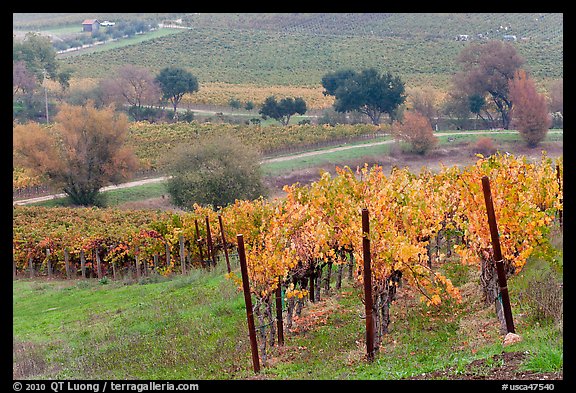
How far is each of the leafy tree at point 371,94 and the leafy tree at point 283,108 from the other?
459 cm

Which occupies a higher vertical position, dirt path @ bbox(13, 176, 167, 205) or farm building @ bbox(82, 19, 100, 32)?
farm building @ bbox(82, 19, 100, 32)

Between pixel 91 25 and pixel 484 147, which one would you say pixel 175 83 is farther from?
pixel 91 25

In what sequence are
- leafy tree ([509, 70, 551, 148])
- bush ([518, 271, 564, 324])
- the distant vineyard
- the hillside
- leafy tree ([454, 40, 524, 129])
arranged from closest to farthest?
bush ([518, 271, 564, 324]), leafy tree ([509, 70, 551, 148]), the distant vineyard, leafy tree ([454, 40, 524, 129]), the hillside

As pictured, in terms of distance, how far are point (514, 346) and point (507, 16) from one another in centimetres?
13607

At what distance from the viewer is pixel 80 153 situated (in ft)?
198

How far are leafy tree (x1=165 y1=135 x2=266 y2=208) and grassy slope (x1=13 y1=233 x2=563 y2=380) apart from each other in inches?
1032

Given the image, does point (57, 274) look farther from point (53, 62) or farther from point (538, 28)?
point (538, 28)

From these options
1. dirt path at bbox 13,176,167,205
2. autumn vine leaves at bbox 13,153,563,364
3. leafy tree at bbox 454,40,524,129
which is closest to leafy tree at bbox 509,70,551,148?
leafy tree at bbox 454,40,524,129

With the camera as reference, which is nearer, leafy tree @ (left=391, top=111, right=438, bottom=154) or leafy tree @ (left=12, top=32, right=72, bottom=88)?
leafy tree @ (left=391, top=111, right=438, bottom=154)

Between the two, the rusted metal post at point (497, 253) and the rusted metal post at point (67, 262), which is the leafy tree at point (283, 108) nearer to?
the rusted metal post at point (67, 262)

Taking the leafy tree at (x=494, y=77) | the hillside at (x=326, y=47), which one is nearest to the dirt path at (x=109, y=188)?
the leafy tree at (x=494, y=77)

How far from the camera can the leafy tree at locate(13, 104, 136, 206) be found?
59.2 m

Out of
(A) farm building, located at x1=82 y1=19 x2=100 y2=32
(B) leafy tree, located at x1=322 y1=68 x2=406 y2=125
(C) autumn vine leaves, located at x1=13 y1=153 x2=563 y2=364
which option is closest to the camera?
(C) autumn vine leaves, located at x1=13 y1=153 x2=563 y2=364

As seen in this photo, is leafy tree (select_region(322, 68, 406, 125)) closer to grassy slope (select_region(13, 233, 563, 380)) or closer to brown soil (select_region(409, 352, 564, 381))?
grassy slope (select_region(13, 233, 563, 380))
